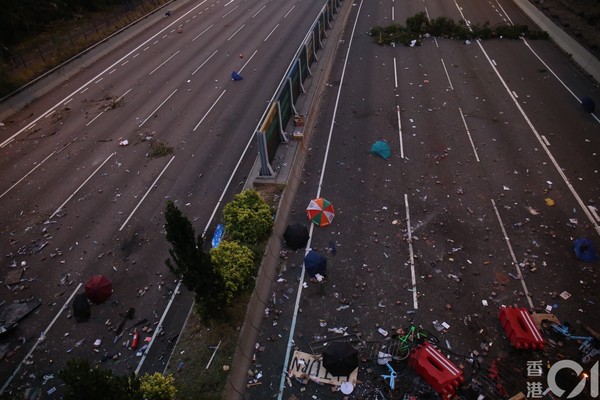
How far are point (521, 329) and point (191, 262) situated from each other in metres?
9.40

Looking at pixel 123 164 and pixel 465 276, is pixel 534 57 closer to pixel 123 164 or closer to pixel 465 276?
pixel 465 276

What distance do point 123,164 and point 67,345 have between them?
33.4ft

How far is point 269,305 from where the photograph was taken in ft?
41.3

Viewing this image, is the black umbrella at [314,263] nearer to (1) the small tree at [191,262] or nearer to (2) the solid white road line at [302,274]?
(2) the solid white road line at [302,274]

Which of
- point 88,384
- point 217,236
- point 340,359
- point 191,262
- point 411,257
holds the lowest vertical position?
point 411,257

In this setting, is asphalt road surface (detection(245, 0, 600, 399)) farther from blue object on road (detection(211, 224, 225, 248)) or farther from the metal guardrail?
blue object on road (detection(211, 224, 225, 248))

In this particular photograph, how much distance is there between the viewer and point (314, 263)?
12852 mm

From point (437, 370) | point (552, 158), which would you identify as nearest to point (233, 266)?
point (437, 370)

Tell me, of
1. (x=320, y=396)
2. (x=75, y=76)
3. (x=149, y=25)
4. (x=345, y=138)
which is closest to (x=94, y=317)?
(x=320, y=396)

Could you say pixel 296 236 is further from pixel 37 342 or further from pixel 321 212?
pixel 37 342

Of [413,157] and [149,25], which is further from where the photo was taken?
[149,25]

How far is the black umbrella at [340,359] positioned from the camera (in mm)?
10078

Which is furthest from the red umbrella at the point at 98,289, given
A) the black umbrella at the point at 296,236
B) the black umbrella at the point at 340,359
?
the black umbrella at the point at 340,359

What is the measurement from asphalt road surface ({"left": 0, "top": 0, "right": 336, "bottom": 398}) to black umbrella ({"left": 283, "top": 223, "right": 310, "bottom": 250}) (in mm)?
3828
